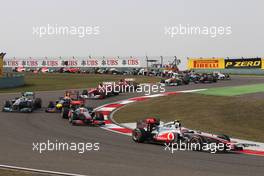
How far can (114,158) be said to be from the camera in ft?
42.7

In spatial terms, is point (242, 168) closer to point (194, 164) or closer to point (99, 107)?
point (194, 164)

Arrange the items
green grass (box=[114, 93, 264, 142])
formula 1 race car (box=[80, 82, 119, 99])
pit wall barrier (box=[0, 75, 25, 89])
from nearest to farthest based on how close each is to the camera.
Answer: green grass (box=[114, 93, 264, 142]), formula 1 race car (box=[80, 82, 119, 99]), pit wall barrier (box=[0, 75, 25, 89])

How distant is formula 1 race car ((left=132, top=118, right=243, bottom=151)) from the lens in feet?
47.7

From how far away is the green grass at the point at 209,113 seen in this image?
1866 cm

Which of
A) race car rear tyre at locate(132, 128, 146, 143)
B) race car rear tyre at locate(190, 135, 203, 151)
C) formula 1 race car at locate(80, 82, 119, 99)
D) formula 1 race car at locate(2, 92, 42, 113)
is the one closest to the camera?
race car rear tyre at locate(190, 135, 203, 151)

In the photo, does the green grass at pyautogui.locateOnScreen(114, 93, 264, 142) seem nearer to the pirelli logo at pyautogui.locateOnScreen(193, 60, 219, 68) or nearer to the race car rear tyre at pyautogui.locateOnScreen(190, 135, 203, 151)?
the race car rear tyre at pyautogui.locateOnScreen(190, 135, 203, 151)

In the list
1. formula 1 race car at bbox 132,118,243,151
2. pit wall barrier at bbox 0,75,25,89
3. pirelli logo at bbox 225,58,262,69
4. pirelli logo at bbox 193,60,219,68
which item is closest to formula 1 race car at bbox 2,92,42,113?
formula 1 race car at bbox 132,118,243,151

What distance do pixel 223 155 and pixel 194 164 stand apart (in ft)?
6.24

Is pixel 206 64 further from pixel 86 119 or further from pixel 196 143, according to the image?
pixel 196 143

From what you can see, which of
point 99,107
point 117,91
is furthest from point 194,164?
point 117,91

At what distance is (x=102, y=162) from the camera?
491 inches

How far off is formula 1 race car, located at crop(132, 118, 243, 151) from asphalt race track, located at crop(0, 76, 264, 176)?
385 millimetres

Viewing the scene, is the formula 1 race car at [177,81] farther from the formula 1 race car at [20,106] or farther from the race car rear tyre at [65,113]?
the race car rear tyre at [65,113]

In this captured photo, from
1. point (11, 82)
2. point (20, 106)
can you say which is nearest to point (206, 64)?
point (11, 82)
